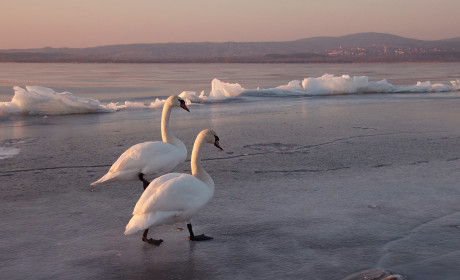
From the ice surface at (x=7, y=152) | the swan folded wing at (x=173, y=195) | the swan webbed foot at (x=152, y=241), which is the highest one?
the swan folded wing at (x=173, y=195)

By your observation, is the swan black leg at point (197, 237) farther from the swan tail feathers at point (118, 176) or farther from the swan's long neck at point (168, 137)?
the swan's long neck at point (168, 137)

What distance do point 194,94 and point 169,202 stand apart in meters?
12.1

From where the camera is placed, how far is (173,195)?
401cm

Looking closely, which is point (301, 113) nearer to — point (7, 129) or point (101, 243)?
point (7, 129)

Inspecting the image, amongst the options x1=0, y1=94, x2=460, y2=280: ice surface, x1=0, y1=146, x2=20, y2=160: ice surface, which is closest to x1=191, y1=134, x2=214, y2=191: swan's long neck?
x1=0, y1=94, x2=460, y2=280: ice surface

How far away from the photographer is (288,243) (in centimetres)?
405

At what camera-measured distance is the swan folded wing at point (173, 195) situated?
3.95 meters

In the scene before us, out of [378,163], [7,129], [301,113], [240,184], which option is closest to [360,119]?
[301,113]

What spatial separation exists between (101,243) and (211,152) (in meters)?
3.76

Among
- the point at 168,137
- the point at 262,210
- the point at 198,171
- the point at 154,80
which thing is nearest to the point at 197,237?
the point at 198,171

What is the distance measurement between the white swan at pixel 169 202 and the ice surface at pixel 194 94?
9.44 m

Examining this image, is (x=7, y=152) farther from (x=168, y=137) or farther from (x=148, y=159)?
(x=148, y=159)

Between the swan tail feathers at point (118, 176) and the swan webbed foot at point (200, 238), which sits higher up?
the swan tail feathers at point (118, 176)

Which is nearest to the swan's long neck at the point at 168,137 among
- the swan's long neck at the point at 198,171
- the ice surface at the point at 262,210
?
the ice surface at the point at 262,210
